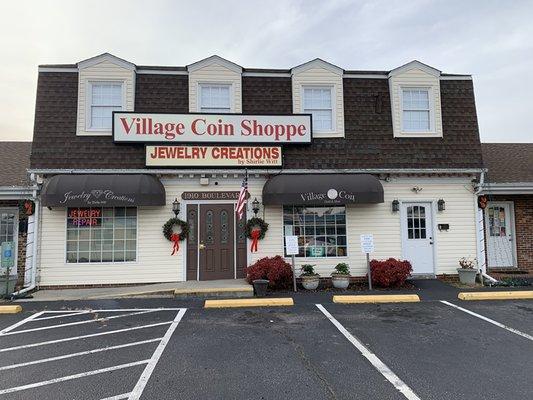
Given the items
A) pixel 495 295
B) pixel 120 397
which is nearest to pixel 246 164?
pixel 495 295

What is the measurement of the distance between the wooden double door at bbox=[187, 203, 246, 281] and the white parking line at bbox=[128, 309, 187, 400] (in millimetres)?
3589

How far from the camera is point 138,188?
10.4 meters

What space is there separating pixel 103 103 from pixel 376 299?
372 inches

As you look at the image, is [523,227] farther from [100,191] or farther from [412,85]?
[100,191]

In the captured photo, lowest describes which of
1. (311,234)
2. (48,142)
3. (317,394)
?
(317,394)

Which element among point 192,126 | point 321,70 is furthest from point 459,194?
point 192,126

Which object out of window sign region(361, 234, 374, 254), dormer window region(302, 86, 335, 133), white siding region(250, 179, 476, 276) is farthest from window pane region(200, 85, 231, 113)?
window sign region(361, 234, 374, 254)

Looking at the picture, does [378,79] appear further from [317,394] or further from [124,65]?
[317,394]

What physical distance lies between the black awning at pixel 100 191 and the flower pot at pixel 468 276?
8941 mm

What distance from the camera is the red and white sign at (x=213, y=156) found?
1105cm

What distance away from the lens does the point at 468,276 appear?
11141 mm

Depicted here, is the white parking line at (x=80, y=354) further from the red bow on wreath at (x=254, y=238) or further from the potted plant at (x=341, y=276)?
the potted plant at (x=341, y=276)

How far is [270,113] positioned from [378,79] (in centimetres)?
373

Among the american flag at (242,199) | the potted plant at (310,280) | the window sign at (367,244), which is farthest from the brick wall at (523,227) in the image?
the american flag at (242,199)
